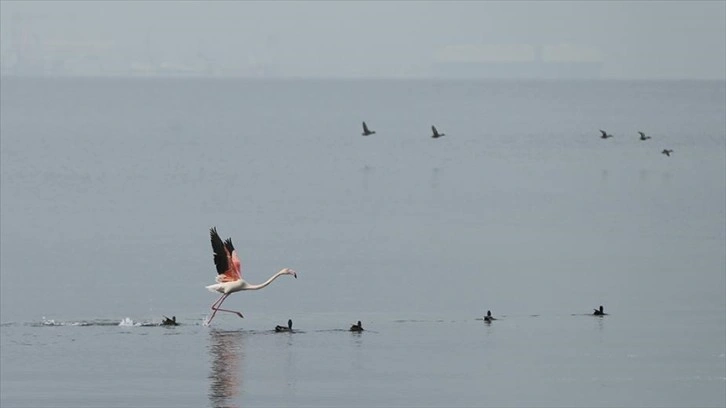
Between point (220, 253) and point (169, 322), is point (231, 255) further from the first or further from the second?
point (169, 322)

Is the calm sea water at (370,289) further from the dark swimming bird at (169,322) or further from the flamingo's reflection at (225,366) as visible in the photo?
the dark swimming bird at (169,322)

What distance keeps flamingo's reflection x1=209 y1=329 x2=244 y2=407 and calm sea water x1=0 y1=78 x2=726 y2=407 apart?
0.12 metres

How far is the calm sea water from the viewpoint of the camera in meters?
44.9

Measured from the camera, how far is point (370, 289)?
6116 cm

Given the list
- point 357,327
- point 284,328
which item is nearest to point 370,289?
point 284,328

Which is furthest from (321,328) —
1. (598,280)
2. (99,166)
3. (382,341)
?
(99,166)

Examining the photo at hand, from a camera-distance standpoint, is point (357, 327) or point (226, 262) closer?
point (226, 262)

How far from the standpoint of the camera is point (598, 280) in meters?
65.4

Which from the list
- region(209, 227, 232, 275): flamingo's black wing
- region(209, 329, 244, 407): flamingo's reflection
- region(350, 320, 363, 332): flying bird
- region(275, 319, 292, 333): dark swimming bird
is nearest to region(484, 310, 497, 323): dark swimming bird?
region(350, 320, 363, 332): flying bird

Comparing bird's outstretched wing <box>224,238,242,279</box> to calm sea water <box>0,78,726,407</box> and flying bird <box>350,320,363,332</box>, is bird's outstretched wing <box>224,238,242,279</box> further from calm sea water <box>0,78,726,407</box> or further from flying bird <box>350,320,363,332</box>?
flying bird <box>350,320,363,332</box>

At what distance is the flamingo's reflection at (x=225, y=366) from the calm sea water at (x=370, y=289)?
4.8 inches

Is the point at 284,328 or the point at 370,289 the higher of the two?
the point at 370,289

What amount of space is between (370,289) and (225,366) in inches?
607

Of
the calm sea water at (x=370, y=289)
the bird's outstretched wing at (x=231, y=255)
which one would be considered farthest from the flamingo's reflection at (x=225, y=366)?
the bird's outstretched wing at (x=231, y=255)
